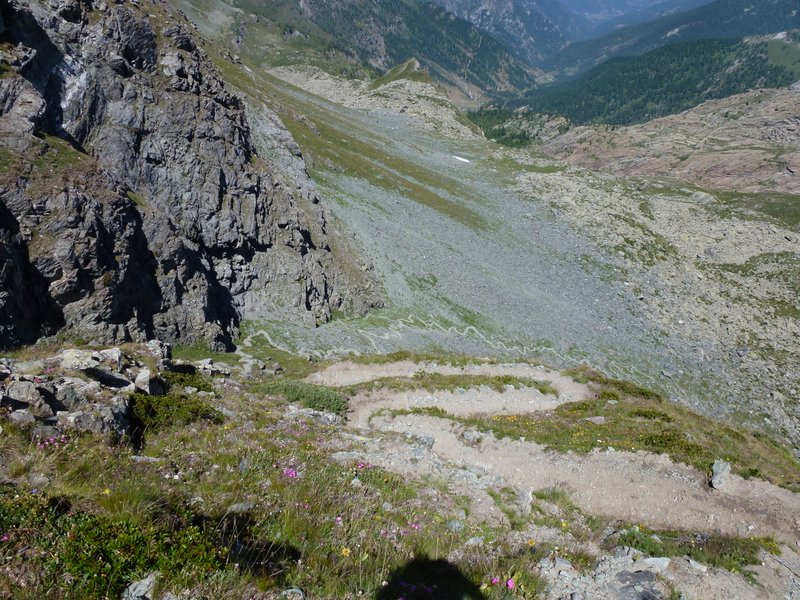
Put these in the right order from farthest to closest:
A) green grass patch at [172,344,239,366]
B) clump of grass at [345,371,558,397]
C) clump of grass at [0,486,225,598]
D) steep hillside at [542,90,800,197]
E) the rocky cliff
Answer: steep hillside at [542,90,800,197] → green grass patch at [172,344,239,366] → clump of grass at [345,371,558,397] → the rocky cliff → clump of grass at [0,486,225,598]

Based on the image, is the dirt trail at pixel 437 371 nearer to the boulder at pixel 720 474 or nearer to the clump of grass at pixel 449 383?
the clump of grass at pixel 449 383

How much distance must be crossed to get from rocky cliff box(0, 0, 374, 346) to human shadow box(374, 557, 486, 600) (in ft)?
66.4

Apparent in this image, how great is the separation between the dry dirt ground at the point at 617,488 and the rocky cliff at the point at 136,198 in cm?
1626

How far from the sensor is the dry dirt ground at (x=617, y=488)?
927cm

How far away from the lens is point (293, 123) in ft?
216

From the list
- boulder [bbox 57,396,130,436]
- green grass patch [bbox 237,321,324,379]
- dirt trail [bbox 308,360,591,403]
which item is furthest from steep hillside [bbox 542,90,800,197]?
boulder [bbox 57,396,130,436]

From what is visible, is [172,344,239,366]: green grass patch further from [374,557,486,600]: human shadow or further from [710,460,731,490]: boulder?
[710,460,731,490]: boulder

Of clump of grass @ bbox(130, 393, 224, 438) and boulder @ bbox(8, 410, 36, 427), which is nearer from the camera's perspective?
boulder @ bbox(8, 410, 36, 427)

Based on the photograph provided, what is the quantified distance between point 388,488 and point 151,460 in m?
5.28

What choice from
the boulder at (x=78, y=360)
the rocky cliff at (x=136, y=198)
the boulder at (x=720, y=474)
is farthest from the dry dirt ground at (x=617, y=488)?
the rocky cliff at (x=136, y=198)

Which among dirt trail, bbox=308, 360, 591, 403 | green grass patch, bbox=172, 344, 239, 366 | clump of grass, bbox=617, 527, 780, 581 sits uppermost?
clump of grass, bbox=617, 527, 780, 581

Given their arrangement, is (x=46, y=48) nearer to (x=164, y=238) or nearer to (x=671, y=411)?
(x=164, y=238)

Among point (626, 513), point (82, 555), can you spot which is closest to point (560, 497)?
point (626, 513)

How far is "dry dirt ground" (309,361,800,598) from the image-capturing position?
9.27m
